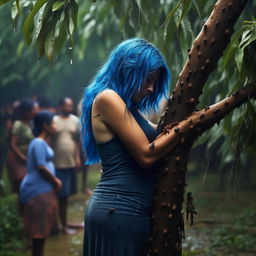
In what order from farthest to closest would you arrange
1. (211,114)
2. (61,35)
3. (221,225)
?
(221,225) < (61,35) < (211,114)

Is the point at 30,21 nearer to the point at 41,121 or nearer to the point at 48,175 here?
the point at 48,175

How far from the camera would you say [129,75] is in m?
3.22

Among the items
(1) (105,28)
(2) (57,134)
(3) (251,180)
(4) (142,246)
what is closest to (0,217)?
(2) (57,134)

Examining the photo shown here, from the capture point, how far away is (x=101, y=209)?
3186 millimetres

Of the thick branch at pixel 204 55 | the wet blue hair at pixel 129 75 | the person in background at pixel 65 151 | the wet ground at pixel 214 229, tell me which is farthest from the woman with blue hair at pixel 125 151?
the person in background at pixel 65 151

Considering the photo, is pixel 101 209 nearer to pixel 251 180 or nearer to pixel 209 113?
pixel 209 113

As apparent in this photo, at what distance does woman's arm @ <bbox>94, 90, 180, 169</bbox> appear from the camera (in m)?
3.11

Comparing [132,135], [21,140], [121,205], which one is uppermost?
[21,140]

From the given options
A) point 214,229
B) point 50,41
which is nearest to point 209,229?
point 214,229

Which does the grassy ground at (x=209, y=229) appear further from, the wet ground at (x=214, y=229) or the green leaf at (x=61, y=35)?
the green leaf at (x=61, y=35)

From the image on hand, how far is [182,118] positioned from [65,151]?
22.5 ft

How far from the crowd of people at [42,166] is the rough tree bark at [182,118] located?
418 cm

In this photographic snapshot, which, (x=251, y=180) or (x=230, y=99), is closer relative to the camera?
(x=230, y=99)

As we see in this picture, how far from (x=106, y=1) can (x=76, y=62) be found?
932 centimetres
